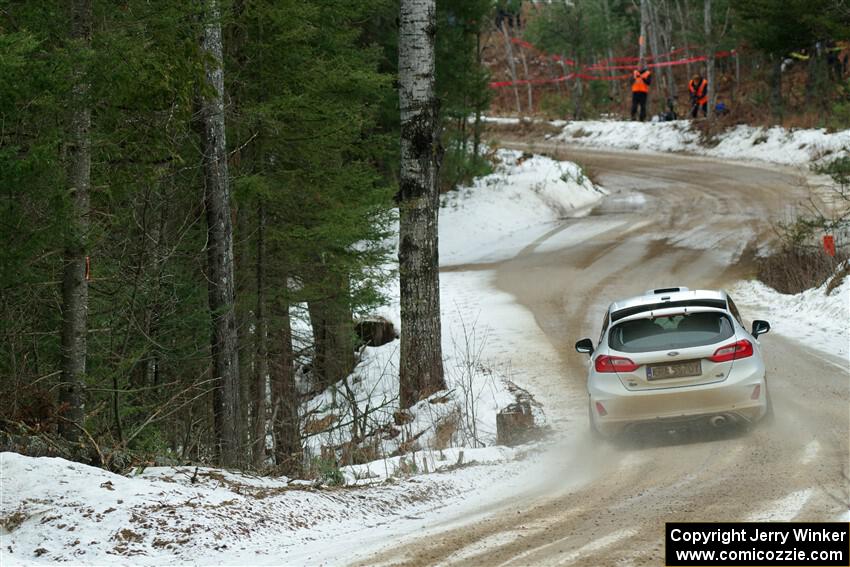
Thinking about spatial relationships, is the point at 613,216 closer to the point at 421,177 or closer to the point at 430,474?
the point at 421,177

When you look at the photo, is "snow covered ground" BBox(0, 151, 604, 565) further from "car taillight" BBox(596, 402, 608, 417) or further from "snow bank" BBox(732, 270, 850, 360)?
"snow bank" BBox(732, 270, 850, 360)

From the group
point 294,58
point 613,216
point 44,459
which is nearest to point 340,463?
point 44,459

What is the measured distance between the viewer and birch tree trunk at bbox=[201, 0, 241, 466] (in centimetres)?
1319

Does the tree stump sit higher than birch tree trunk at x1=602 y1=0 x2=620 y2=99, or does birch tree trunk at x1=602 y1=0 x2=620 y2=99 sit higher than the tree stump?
birch tree trunk at x1=602 y1=0 x2=620 y2=99

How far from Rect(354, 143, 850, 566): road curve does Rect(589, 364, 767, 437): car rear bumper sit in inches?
11.7

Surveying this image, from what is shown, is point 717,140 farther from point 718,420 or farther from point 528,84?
point 718,420

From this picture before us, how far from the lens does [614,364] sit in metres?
11.4

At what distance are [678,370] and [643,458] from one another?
103 cm

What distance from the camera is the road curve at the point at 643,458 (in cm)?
764

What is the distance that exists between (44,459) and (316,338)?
10600 millimetres

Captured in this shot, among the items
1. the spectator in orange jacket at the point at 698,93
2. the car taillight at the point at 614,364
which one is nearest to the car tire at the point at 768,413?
the car taillight at the point at 614,364

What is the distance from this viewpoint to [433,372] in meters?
15.4

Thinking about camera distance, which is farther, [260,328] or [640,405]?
[260,328]

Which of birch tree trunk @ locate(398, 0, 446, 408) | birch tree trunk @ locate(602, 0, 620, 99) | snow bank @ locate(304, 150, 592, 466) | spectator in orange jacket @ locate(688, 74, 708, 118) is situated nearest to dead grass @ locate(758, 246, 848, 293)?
snow bank @ locate(304, 150, 592, 466)
